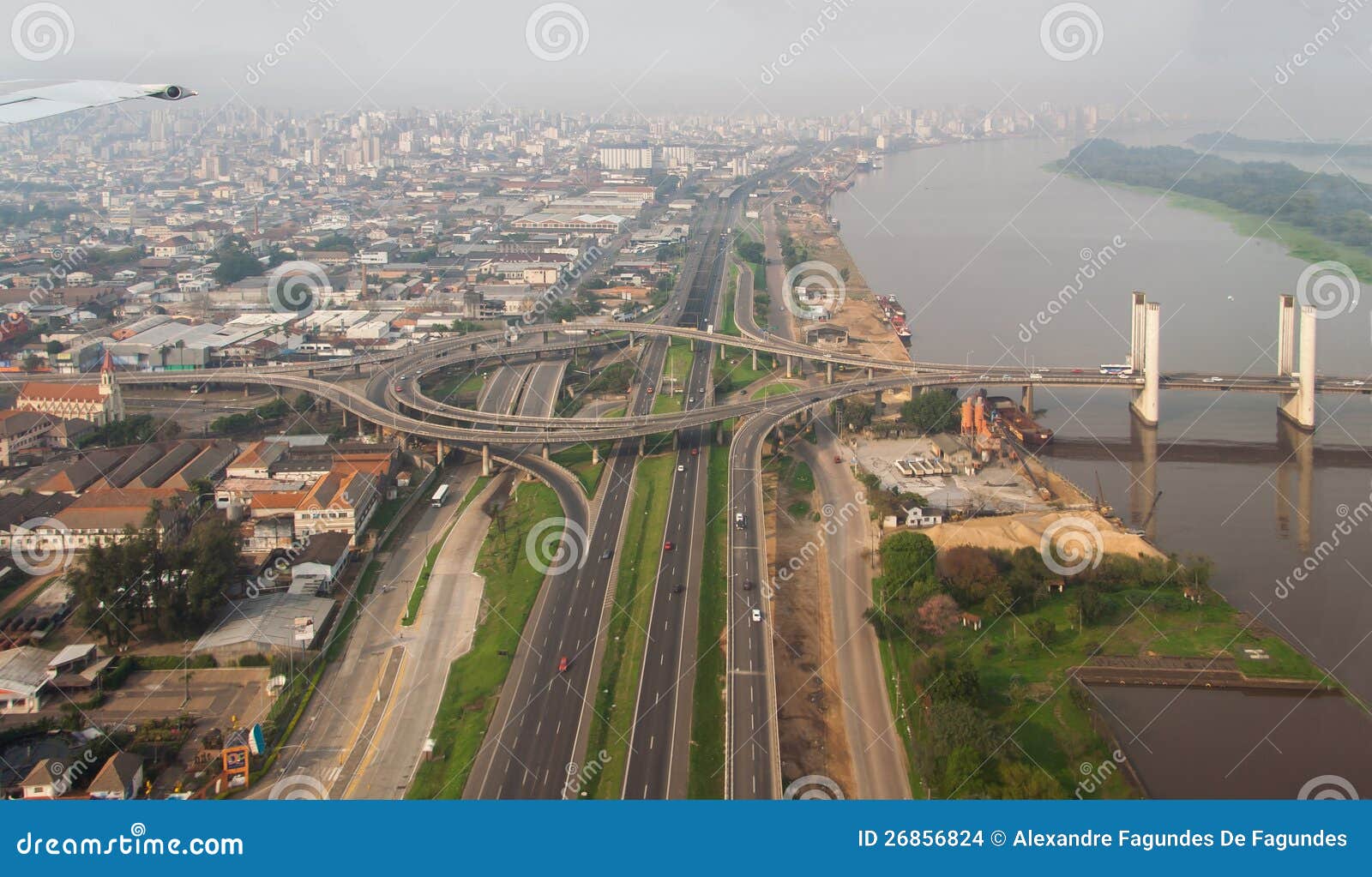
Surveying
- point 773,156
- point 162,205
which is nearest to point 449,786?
point 162,205

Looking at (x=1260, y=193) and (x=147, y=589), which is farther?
(x=1260, y=193)

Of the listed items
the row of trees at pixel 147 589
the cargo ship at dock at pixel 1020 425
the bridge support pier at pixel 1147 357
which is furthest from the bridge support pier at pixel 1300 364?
the row of trees at pixel 147 589

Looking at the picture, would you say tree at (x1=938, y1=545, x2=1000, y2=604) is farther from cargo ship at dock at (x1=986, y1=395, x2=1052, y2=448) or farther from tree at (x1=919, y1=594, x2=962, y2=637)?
cargo ship at dock at (x1=986, y1=395, x2=1052, y2=448)

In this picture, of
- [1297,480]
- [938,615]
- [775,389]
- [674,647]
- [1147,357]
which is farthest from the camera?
[775,389]

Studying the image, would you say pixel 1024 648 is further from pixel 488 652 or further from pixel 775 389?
pixel 775 389

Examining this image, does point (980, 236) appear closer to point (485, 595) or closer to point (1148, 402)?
point (1148, 402)

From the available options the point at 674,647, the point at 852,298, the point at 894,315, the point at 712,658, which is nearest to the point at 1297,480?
the point at 712,658
